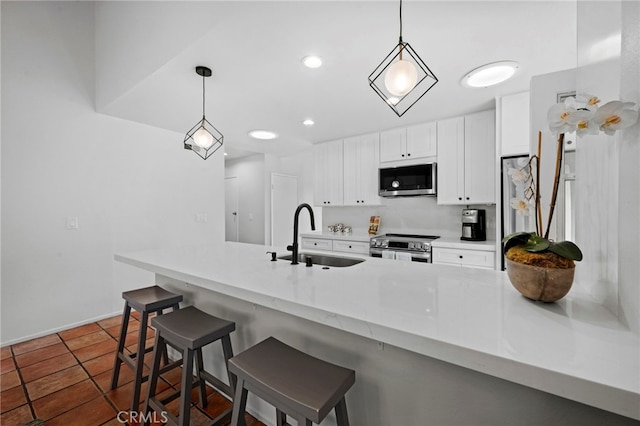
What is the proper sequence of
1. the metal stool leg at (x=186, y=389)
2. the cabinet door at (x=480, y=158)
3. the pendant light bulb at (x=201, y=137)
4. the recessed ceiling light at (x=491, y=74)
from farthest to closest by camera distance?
the cabinet door at (x=480, y=158), the pendant light bulb at (x=201, y=137), the recessed ceiling light at (x=491, y=74), the metal stool leg at (x=186, y=389)

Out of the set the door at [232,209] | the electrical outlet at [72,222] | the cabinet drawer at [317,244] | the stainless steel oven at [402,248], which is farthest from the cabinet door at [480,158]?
the door at [232,209]

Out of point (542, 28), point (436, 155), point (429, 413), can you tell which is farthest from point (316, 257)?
point (436, 155)

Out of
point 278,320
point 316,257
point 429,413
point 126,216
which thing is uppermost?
point 126,216

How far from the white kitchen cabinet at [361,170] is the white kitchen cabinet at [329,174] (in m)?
0.11

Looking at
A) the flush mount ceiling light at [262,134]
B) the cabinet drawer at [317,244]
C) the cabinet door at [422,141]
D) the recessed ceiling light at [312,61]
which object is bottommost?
the cabinet drawer at [317,244]

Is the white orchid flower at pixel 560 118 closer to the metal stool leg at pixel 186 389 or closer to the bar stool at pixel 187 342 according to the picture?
the bar stool at pixel 187 342

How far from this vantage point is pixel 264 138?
165 inches

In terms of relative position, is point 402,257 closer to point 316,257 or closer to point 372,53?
point 316,257

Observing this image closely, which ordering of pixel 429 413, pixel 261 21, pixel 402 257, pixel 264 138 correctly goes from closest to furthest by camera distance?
pixel 429 413
pixel 261 21
pixel 402 257
pixel 264 138

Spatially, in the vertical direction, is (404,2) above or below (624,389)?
above

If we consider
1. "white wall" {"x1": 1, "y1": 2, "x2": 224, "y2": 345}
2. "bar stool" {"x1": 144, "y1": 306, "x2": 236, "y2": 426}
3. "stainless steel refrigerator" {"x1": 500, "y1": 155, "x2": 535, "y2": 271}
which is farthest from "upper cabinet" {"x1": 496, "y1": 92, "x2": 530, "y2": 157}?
"white wall" {"x1": 1, "y1": 2, "x2": 224, "y2": 345}

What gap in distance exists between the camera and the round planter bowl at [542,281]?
84cm

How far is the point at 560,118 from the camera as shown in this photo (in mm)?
771

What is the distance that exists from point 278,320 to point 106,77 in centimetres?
314
